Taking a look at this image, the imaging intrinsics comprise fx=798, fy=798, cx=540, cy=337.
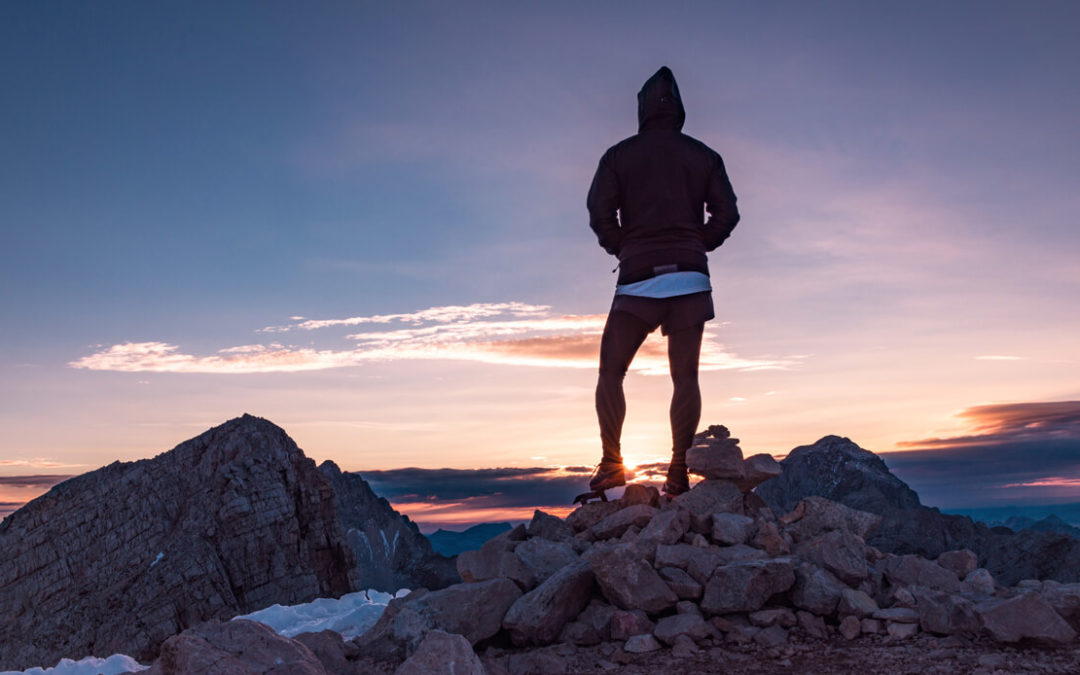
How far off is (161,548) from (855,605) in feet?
42.0

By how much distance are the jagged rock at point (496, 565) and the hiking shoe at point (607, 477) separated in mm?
1208

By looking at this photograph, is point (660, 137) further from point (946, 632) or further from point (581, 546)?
point (946, 632)

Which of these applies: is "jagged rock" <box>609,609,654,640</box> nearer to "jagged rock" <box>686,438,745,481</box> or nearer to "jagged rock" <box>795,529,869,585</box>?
"jagged rock" <box>795,529,869,585</box>

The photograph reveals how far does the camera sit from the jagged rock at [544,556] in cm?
771

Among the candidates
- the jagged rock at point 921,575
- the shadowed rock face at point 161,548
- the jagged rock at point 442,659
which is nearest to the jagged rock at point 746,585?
the jagged rock at point 921,575

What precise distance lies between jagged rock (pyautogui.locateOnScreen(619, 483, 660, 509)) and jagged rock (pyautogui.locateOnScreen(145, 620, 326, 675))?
5.03m

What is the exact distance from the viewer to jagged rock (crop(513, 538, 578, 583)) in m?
7.71

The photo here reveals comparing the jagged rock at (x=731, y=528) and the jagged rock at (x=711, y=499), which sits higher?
the jagged rock at (x=711, y=499)

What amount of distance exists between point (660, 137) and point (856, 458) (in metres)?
45.2

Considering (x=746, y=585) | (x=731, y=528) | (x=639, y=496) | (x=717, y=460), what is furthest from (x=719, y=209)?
(x=746, y=585)

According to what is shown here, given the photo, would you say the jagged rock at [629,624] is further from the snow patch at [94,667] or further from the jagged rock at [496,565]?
the snow patch at [94,667]

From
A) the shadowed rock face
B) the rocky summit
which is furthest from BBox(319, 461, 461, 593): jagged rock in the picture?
the rocky summit

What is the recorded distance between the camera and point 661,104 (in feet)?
29.7

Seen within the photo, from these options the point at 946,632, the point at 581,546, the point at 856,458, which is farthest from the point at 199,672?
the point at 856,458
